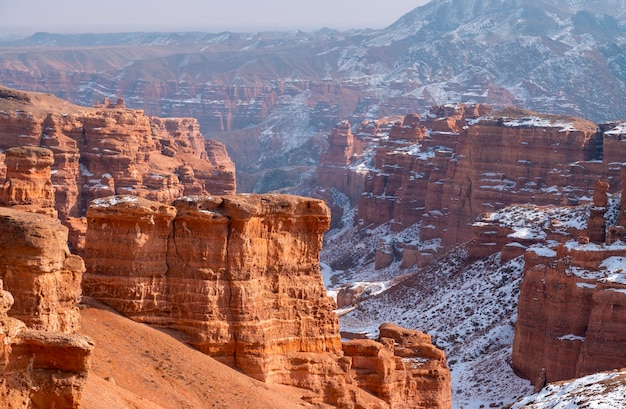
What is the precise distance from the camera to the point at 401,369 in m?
49.3

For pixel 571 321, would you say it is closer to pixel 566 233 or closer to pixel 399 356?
pixel 399 356

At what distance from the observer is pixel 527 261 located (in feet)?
239

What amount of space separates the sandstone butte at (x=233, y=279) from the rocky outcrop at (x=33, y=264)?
8338mm

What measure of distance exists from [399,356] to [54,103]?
227 feet

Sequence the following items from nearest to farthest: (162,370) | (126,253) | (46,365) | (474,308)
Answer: (46,365) < (162,370) < (126,253) < (474,308)

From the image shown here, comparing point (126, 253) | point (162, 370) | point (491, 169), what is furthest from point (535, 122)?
point (162, 370)

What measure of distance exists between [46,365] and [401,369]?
84.2ft

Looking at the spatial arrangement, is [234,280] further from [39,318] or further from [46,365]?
[46,365]

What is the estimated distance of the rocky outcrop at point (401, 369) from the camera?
4712 cm

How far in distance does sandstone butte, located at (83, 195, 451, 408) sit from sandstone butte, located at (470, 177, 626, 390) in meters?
17.1

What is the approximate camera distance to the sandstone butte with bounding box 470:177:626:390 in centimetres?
5906

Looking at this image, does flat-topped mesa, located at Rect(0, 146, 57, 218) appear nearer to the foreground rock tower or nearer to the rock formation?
the foreground rock tower

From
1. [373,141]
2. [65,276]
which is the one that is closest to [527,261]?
[65,276]

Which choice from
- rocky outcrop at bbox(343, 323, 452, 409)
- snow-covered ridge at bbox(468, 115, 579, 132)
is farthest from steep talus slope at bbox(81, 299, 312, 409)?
snow-covered ridge at bbox(468, 115, 579, 132)
